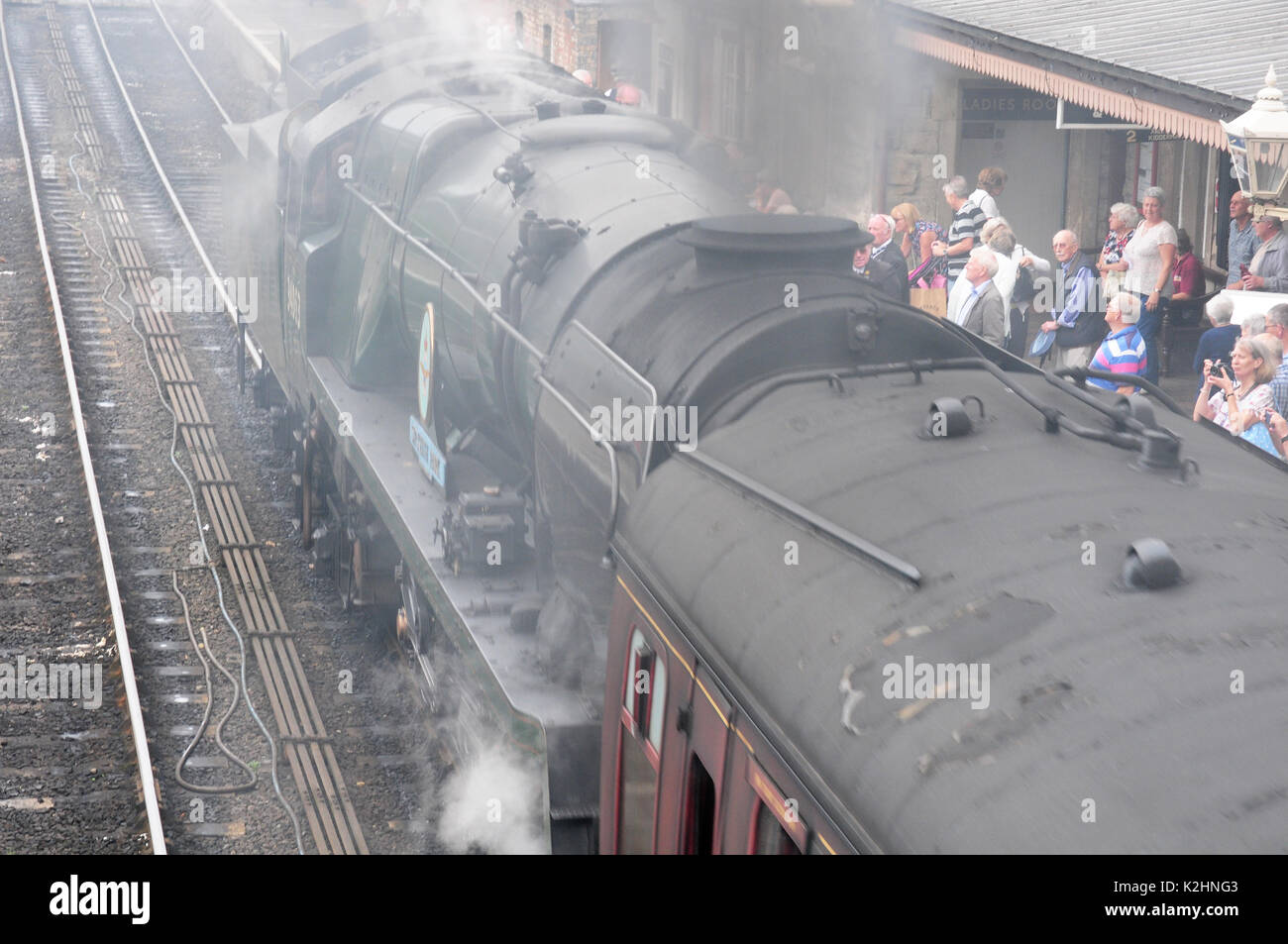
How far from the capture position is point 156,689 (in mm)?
9141

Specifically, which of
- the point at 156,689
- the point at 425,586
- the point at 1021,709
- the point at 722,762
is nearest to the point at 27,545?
the point at 156,689

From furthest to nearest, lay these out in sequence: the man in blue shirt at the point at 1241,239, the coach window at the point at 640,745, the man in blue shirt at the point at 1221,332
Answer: the man in blue shirt at the point at 1241,239
the man in blue shirt at the point at 1221,332
the coach window at the point at 640,745

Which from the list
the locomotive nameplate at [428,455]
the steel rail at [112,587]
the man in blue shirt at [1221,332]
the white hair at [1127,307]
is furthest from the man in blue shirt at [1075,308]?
the steel rail at [112,587]

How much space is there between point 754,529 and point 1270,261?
223 inches

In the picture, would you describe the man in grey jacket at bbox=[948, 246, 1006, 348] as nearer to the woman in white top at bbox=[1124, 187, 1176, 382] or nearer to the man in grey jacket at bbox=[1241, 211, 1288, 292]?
the woman in white top at bbox=[1124, 187, 1176, 382]

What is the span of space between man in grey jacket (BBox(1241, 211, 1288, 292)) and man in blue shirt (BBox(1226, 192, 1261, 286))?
1.62ft

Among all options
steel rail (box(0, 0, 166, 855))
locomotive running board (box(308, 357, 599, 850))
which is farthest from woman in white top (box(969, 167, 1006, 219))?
steel rail (box(0, 0, 166, 855))

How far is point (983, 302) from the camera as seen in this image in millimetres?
8641

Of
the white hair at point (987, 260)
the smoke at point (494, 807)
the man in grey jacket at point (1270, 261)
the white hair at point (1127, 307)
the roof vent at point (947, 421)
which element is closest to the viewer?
the roof vent at point (947, 421)

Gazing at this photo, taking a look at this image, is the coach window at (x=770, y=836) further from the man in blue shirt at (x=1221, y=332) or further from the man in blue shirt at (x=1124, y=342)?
the man in blue shirt at (x=1221, y=332)

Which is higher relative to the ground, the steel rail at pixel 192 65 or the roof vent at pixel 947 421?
the steel rail at pixel 192 65

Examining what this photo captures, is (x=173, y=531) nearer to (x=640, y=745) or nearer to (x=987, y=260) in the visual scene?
(x=987, y=260)

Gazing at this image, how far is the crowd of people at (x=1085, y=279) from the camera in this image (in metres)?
7.82

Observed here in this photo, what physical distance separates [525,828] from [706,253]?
2339 millimetres
